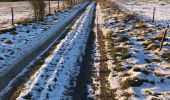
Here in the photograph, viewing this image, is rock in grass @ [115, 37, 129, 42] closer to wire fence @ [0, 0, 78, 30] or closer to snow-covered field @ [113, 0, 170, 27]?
snow-covered field @ [113, 0, 170, 27]

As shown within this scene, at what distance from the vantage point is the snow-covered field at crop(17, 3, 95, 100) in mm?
11637

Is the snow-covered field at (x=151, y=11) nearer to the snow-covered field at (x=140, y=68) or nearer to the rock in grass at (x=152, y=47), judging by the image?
the snow-covered field at (x=140, y=68)

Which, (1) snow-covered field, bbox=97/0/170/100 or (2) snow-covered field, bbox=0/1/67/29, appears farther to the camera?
(2) snow-covered field, bbox=0/1/67/29

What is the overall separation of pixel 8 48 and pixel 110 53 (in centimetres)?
637

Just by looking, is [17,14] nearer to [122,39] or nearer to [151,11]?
[151,11]

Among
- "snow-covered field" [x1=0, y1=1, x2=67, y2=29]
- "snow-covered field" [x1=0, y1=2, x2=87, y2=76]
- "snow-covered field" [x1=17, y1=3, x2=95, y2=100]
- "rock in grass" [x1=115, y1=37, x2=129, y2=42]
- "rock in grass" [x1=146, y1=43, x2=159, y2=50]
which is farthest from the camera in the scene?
"snow-covered field" [x1=0, y1=1, x2=67, y2=29]

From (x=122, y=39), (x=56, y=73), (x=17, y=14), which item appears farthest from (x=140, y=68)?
(x=17, y=14)

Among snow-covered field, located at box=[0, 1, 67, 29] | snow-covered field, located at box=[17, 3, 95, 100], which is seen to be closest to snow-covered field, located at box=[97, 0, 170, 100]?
snow-covered field, located at box=[17, 3, 95, 100]

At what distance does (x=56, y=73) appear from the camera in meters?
14.1

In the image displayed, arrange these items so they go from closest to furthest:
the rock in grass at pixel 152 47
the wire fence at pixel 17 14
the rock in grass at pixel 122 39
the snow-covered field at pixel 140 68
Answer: the snow-covered field at pixel 140 68, the rock in grass at pixel 152 47, the rock in grass at pixel 122 39, the wire fence at pixel 17 14

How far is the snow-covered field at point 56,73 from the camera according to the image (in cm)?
1164

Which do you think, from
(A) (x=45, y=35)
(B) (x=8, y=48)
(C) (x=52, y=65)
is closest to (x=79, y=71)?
(C) (x=52, y=65)

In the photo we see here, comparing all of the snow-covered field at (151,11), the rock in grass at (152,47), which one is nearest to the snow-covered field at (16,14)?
the snow-covered field at (151,11)

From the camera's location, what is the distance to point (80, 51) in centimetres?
1903
